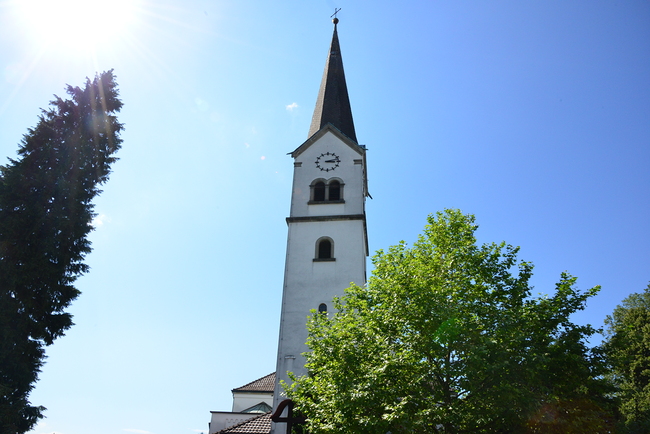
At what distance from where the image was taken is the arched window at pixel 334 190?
2473 cm

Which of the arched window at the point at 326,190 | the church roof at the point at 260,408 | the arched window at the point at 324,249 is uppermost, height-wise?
the arched window at the point at 326,190

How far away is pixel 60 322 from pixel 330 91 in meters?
20.5

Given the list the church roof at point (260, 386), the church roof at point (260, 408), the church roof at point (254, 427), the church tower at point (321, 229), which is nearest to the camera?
the church roof at point (254, 427)

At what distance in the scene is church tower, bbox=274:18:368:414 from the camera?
21.2 metres

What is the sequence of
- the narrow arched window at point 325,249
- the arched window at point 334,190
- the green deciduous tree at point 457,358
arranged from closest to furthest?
the green deciduous tree at point 457,358
the narrow arched window at point 325,249
the arched window at point 334,190

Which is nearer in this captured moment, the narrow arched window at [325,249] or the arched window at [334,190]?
the narrow arched window at [325,249]

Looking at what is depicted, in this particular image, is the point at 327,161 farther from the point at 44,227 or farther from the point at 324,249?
the point at 44,227

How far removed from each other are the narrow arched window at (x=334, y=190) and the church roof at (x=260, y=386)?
42.2 feet

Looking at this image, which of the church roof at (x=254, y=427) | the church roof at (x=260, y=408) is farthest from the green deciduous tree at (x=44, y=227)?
the church roof at (x=260, y=408)

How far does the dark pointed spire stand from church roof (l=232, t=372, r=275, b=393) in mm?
15958

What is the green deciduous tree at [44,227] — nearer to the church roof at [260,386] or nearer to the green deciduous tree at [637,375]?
the church roof at [260,386]

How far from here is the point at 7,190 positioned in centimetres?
1638

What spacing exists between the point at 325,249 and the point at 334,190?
363 centimetres

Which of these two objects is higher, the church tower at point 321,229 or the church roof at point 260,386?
the church tower at point 321,229
